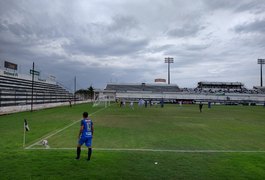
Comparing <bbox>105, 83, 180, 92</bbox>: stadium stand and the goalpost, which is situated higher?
<bbox>105, 83, 180, 92</bbox>: stadium stand

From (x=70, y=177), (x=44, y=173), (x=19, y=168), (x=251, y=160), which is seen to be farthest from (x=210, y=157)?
(x=19, y=168)

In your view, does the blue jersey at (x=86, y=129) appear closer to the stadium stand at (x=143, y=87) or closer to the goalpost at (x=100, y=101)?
the goalpost at (x=100, y=101)

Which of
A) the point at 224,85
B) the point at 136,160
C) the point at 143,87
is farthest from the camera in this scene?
the point at 224,85

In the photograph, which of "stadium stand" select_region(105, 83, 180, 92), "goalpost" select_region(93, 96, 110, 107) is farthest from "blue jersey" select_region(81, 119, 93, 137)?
"stadium stand" select_region(105, 83, 180, 92)

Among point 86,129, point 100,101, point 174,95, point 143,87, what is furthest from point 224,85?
point 86,129

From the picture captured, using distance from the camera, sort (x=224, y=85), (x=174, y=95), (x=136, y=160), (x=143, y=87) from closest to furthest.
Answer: (x=136, y=160)
(x=174, y=95)
(x=143, y=87)
(x=224, y=85)

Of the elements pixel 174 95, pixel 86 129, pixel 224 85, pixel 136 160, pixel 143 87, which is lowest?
pixel 136 160

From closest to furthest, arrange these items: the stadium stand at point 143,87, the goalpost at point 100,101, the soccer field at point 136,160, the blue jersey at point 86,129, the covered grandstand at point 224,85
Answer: the soccer field at point 136,160 < the blue jersey at point 86,129 < the goalpost at point 100,101 < the stadium stand at point 143,87 < the covered grandstand at point 224,85

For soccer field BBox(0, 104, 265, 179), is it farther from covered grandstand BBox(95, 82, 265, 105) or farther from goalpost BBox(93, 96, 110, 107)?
covered grandstand BBox(95, 82, 265, 105)

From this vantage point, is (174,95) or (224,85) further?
(224,85)

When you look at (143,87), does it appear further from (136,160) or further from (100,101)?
(136,160)

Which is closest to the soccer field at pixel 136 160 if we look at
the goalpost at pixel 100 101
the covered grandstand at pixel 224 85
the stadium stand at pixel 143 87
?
the goalpost at pixel 100 101

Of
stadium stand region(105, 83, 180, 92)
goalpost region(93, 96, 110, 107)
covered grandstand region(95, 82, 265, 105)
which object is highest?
stadium stand region(105, 83, 180, 92)

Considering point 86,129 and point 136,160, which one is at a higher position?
point 86,129
